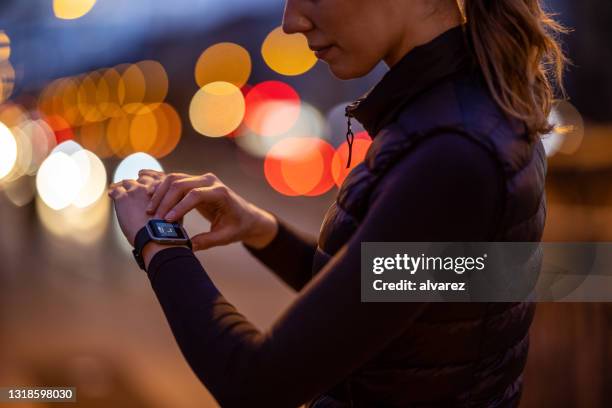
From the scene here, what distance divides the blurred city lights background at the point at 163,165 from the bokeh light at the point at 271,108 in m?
0.11

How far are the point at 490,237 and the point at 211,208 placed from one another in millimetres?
903

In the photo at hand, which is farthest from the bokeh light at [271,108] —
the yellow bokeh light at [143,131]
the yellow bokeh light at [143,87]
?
the yellow bokeh light at [143,87]

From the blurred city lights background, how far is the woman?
38 centimetres

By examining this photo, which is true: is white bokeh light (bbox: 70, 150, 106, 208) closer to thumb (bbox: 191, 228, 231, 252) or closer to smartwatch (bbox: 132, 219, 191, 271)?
thumb (bbox: 191, 228, 231, 252)

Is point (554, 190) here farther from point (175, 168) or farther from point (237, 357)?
point (175, 168)

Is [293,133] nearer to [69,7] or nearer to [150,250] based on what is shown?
[69,7]

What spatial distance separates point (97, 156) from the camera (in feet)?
111

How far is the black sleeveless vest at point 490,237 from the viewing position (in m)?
1.45

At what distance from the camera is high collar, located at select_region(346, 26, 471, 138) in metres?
1.57

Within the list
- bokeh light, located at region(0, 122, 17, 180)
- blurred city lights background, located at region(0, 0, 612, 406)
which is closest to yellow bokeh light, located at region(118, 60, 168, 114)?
blurred city lights background, located at region(0, 0, 612, 406)

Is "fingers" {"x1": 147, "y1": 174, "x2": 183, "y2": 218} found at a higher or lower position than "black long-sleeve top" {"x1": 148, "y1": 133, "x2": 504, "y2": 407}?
higher

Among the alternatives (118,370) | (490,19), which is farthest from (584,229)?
(118,370)

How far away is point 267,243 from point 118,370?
4.42 m

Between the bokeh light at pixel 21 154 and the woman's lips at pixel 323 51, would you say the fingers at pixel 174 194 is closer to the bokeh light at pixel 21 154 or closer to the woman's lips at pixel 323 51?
the woman's lips at pixel 323 51
